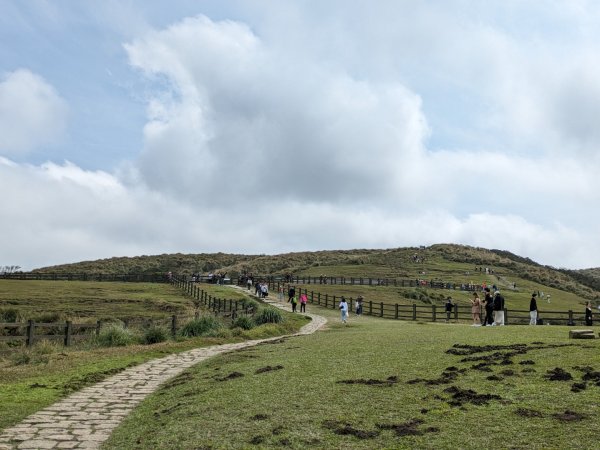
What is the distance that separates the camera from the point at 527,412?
7.99m

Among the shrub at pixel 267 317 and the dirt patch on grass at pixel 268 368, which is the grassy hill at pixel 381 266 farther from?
the dirt patch on grass at pixel 268 368

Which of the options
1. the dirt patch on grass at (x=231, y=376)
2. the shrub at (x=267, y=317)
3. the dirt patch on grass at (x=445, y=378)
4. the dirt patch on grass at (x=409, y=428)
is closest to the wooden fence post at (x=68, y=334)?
the shrub at (x=267, y=317)

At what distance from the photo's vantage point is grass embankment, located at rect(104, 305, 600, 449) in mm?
7320

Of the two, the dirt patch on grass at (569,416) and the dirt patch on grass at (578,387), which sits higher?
the dirt patch on grass at (578,387)

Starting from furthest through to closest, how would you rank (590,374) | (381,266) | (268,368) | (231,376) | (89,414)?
(381,266) → (268,368) → (231,376) → (89,414) → (590,374)

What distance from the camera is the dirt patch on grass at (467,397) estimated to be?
8742 millimetres

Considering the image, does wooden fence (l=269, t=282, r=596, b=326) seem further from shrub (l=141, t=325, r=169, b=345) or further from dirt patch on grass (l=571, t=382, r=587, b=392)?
dirt patch on grass (l=571, t=382, r=587, b=392)

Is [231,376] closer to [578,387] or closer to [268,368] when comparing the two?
[268,368]

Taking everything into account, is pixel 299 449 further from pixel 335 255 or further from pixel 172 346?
pixel 335 255

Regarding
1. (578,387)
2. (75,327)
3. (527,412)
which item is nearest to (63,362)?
(75,327)

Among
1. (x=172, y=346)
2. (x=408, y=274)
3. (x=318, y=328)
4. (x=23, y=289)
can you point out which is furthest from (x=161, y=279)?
(x=172, y=346)

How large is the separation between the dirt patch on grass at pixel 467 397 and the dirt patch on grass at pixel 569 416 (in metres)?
1.16

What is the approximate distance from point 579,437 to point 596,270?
695 ft

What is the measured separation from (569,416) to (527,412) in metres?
0.56
